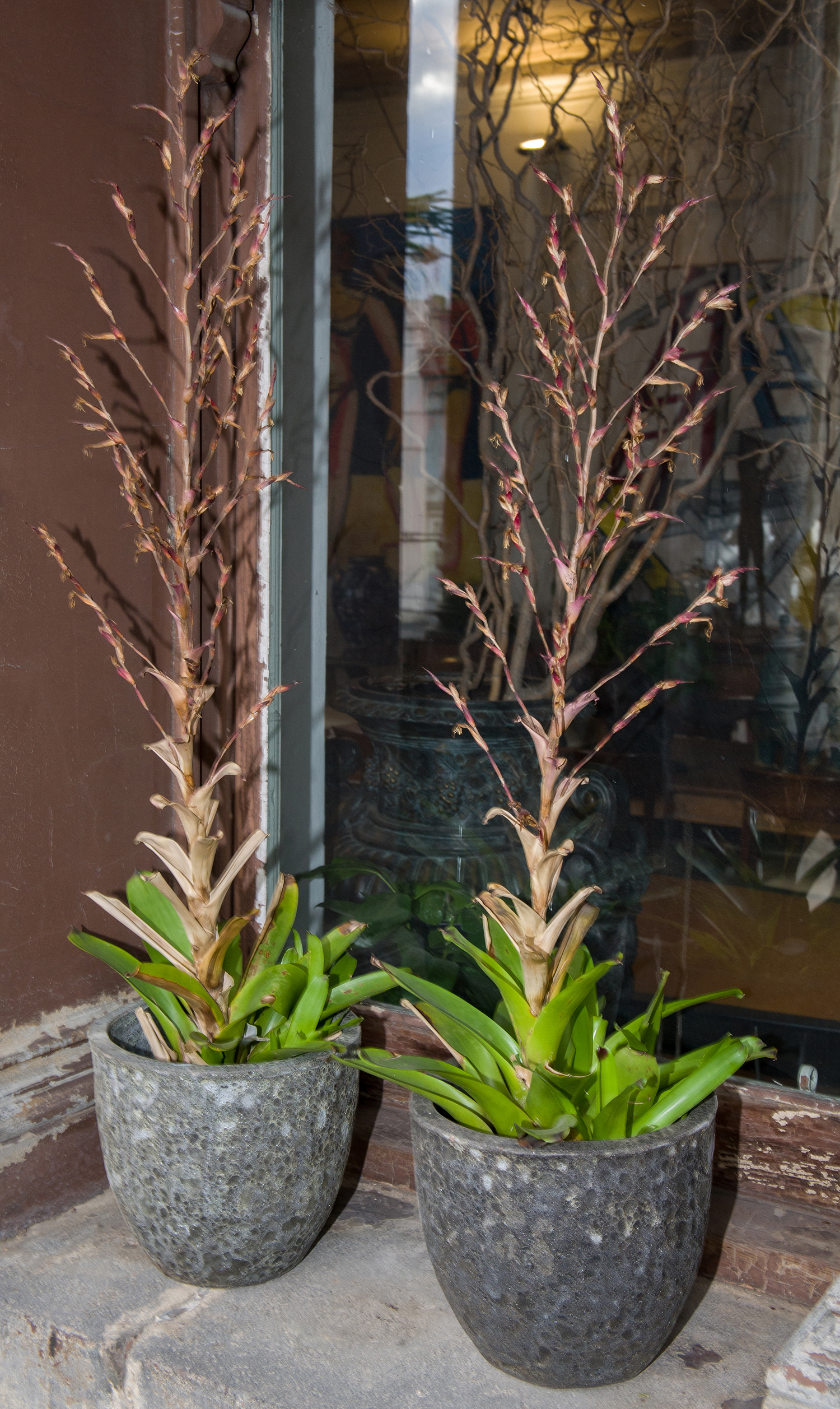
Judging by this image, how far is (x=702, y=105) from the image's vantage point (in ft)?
5.21

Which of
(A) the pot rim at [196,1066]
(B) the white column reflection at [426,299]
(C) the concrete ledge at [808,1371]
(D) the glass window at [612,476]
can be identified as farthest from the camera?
(B) the white column reflection at [426,299]

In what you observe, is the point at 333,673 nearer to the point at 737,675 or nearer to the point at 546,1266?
the point at 737,675

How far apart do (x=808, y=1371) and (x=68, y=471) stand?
1512 mm

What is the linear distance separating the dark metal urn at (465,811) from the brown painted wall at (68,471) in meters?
0.39

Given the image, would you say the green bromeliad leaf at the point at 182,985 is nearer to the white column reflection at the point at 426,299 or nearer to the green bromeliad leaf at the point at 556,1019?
the green bromeliad leaf at the point at 556,1019

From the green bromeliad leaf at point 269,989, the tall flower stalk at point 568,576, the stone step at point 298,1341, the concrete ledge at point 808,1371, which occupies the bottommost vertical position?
the stone step at point 298,1341

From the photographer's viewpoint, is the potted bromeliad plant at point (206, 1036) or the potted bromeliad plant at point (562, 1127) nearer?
the potted bromeliad plant at point (562, 1127)

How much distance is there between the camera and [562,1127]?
123cm

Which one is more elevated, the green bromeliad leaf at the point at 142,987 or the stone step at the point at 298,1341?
the green bromeliad leaf at the point at 142,987

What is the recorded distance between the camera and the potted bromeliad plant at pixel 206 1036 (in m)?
1.46

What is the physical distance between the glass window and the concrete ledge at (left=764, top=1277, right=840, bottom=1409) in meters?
0.49

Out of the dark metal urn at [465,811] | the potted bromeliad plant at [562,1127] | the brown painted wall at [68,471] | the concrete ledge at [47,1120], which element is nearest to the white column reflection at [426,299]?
the dark metal urn at [465,811]

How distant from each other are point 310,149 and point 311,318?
0.92 feet

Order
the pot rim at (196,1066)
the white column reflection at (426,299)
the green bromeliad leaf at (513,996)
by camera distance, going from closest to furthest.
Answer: the green bromeliad leaf at (513,996) → the pot rim at (196,1066) → the white column reflection at (426,299)
